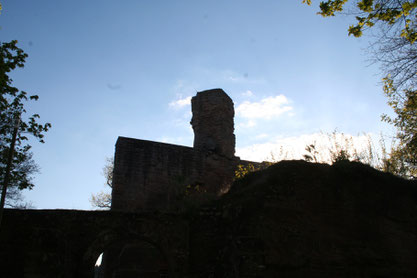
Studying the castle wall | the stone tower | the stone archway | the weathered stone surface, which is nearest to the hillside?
the weathered stone surface

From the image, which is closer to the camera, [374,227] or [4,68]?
[374,227]

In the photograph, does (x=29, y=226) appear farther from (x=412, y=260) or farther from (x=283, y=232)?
(x=412, y=260)

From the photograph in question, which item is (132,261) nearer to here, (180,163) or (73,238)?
(73,238)

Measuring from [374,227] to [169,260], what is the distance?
5.04m

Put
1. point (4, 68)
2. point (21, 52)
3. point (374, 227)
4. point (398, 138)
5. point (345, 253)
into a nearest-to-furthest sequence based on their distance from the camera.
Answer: point (345, 253)
point (374, 227)
point (4, 68)
point (21, 52)
point (398, 138)

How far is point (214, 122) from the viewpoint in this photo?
1603 centimetres

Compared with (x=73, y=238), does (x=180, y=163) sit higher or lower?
higher

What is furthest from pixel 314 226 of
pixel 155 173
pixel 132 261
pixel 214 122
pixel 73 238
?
pixel 214 122

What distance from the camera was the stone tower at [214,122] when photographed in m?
15.7

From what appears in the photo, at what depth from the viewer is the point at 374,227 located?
8.01m

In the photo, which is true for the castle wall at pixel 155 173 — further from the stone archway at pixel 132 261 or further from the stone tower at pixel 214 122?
the stone archway at pixel 132 261

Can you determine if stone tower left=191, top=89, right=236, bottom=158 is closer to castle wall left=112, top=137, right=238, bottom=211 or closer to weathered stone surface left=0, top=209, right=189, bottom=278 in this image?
castle wall left=112, top=137, right=238, bottom=211

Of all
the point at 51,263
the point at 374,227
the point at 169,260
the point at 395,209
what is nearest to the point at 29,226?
the point at 51,263

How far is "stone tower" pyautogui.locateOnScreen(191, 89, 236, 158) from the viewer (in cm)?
1573
